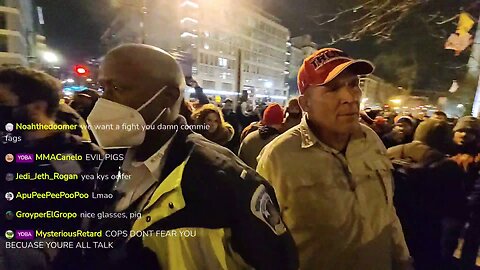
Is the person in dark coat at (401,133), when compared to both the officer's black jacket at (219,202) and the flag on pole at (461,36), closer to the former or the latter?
the flag on pole at (461,36)

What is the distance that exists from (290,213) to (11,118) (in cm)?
68

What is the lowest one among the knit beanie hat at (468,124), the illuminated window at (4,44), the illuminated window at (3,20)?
the knit beanie hat at (468,124)

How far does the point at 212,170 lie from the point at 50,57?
19.9 inches

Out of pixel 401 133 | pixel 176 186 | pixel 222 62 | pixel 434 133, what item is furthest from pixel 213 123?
pixel 434 133

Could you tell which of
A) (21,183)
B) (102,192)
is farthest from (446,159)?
(21,183)

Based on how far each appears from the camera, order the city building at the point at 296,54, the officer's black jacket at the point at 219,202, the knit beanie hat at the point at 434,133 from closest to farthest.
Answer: the officer's black jacket at the point at 219,202 < the city building at the point at 296,54 < the knit beanie hat at the point at 434,133

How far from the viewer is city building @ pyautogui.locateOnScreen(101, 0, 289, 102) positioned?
2.89 feet

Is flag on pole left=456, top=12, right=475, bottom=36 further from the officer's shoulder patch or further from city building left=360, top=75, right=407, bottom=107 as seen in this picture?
the officer's shoulder patch

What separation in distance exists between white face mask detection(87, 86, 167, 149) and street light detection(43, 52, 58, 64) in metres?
0.20

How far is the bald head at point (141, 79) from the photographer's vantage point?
2.40ft

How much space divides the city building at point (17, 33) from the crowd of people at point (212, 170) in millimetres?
33

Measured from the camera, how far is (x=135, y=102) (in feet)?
2.47

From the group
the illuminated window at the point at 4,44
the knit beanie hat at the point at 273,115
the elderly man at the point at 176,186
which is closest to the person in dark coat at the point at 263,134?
the knit beanie hat at the point at 273,115

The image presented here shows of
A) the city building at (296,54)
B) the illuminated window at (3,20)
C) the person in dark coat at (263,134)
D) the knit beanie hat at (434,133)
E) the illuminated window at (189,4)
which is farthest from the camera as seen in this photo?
the knit beanie hat at (434,133)
